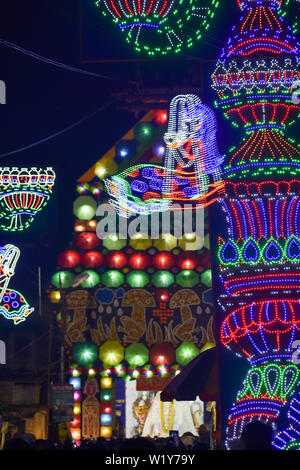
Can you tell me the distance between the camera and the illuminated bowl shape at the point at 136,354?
27.2 m

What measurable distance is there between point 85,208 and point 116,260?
2019 millimetres

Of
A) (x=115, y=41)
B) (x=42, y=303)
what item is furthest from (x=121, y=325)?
(x=115, y=41)

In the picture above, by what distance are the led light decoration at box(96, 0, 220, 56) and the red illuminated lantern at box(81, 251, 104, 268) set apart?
12518 millimetres

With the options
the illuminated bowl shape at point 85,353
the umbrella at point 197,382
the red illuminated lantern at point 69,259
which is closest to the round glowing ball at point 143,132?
the red illuminated lantern at point 69,259

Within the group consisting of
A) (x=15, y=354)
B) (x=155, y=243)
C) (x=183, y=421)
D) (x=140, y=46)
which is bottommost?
(x=183, y=421)

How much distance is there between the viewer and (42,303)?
30109mm

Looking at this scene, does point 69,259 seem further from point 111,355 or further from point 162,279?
point 111,355

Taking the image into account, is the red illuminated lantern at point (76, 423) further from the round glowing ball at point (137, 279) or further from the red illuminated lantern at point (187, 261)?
the red illuminated lantern at point (187, 261)

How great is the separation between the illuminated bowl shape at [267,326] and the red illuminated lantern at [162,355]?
1270cm

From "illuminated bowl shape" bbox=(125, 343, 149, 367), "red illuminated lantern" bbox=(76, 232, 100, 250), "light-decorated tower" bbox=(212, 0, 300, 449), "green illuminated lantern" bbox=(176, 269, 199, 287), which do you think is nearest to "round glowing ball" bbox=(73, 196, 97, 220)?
"red illuminated lantern" bbox=(76, 232, 100, 250)

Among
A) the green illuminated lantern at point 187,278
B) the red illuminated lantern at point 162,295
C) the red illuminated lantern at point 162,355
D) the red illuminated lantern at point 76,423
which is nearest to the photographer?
the red illuminated lantern at point 162,355

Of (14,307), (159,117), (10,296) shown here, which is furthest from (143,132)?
(14,307)

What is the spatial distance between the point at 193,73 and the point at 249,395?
8.03 m
